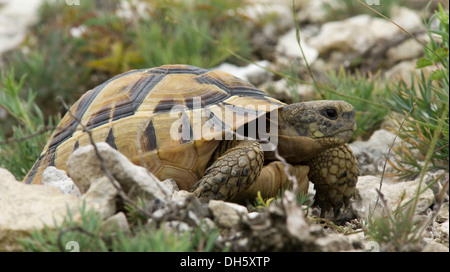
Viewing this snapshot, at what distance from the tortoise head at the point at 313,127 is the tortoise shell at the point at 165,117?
131 millimetres

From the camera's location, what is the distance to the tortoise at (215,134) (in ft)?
8.04

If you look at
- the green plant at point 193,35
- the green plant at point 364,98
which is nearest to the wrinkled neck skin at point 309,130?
the green plant at point 364,98

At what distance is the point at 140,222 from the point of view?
1769mm

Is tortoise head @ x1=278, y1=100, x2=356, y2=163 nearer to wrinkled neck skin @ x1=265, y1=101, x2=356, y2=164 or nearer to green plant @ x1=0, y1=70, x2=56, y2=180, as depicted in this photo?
wrinkled neck skin @ x1=265, y1=101, x2=356, y2=164

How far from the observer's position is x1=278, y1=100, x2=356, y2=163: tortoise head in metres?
2.60

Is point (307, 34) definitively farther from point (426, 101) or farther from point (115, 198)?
point (115, 198)

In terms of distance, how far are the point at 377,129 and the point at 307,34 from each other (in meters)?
2.84

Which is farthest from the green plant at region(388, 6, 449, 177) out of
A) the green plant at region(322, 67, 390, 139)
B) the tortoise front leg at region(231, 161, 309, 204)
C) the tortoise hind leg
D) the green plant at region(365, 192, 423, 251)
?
the green plant at region(365, 192, 423, 251)

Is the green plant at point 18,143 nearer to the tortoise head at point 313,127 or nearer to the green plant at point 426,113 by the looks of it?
the tortoise head at point 313,127

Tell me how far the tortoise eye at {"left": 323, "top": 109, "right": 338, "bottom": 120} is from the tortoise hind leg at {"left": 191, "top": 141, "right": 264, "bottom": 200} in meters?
0.43

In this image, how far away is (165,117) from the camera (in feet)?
8.37

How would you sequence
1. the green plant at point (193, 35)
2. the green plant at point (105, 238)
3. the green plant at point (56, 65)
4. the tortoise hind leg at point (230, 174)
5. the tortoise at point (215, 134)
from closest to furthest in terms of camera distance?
the green plant at point (105, 238) → the tortoise hind leg at point (230, 174) → the tortoise at point (215, 134) → the green plant at point (193, 35) → the green plant at point (56, 65)

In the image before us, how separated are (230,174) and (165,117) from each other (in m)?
0.47

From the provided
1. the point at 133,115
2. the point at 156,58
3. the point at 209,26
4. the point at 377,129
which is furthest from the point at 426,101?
the point at 209,26
